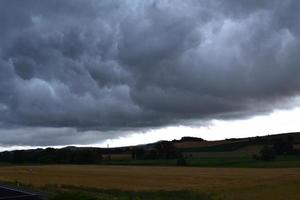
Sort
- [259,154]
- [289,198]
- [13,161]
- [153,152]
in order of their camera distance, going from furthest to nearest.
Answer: [13,161]
[153,152]
[259,154]
[289,198]

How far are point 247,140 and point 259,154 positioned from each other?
4023cm

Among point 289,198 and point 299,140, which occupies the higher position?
point 299,140

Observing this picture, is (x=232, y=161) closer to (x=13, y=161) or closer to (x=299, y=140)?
(x=299, y=140)

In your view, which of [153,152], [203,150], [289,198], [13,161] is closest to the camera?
[289,198]

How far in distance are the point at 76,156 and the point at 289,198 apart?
4927 inches

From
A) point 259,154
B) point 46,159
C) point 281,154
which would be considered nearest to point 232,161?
point 259,154

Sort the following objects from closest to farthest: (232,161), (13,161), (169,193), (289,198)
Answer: (289,198) → (169,193) → (232,161) → (13,161)

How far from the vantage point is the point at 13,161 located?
189 m

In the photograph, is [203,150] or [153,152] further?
[153,152]

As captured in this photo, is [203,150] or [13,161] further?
[13,161]

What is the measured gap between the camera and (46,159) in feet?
563

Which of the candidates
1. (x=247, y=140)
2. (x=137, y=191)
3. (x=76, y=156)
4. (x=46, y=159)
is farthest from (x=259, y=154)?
(x=137, y=191)

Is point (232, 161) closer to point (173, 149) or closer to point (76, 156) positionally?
point (173, 149)

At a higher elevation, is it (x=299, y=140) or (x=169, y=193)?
(x=299, y=140)
